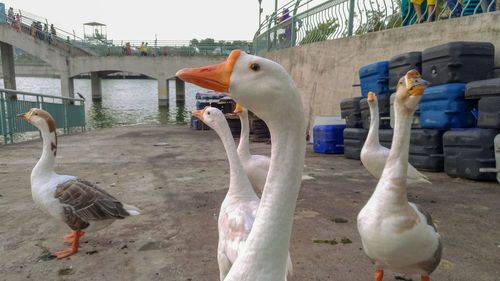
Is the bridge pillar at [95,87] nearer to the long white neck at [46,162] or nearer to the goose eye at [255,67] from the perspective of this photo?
the long white neck at [46,162]

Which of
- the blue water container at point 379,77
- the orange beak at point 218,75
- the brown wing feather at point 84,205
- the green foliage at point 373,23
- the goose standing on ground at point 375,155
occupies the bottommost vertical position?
the brown wing feather at point 84,205

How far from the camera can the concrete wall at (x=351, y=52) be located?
235 inches

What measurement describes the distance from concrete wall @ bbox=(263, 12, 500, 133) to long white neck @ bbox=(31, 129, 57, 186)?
291 inches

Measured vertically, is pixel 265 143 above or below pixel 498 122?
below

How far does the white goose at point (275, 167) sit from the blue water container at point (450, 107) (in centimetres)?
561

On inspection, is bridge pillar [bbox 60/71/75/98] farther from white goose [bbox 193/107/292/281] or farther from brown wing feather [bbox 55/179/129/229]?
white goose [bbox 193/107/292/281]

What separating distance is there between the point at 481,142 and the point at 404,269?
412cm

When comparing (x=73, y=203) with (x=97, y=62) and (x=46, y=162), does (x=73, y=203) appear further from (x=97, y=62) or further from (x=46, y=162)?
(x=97, y=62)

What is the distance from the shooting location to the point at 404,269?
224cm

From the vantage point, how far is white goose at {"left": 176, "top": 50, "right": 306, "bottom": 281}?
3.81ft

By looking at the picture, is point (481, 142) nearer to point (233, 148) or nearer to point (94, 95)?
point (233, 148)

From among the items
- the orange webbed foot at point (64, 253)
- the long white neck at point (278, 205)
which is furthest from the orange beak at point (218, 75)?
the orange webbed foot at point (64, 253)

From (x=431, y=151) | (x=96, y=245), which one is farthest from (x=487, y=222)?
(x=96, y=245)

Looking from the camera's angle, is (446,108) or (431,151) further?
(431,151)
